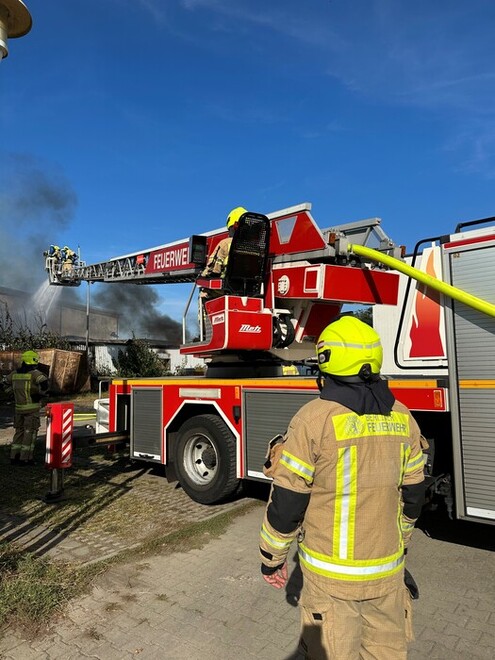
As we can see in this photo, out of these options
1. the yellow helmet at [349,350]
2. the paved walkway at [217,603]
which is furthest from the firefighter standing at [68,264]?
the yellow helmet at [349,350]

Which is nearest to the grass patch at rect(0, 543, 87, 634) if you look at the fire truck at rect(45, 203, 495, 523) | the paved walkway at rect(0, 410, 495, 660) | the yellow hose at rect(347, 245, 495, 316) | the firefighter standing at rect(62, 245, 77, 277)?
the paved walkway at rect(0, 410, 495, 660)

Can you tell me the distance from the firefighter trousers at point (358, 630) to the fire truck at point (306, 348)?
1.95 meters

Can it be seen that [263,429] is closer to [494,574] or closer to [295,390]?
[295,390]

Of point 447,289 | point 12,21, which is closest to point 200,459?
point 447,289

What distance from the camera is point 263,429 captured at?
506 centimetres

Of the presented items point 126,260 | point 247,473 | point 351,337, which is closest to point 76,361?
point 126,260

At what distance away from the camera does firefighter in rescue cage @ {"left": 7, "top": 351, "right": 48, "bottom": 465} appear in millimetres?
7701

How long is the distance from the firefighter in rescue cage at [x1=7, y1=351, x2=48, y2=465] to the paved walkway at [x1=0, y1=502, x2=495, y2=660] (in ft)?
14.3

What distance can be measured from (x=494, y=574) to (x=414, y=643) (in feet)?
3.99

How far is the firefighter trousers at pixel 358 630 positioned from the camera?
1.86 metres

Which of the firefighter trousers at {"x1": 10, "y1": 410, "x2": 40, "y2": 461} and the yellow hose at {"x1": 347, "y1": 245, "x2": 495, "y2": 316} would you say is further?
the firefighter trousers at {"x1": 10, "y1": 410, "x2": 40, "y2": 461}

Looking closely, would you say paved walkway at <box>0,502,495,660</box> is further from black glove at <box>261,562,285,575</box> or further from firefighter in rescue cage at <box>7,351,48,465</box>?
firefighter in rescue cage at <box>7,351,48,465</box>

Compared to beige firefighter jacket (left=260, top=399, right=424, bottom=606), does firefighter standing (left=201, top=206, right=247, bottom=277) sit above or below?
above

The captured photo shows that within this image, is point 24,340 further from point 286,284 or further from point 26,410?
point 286,284
